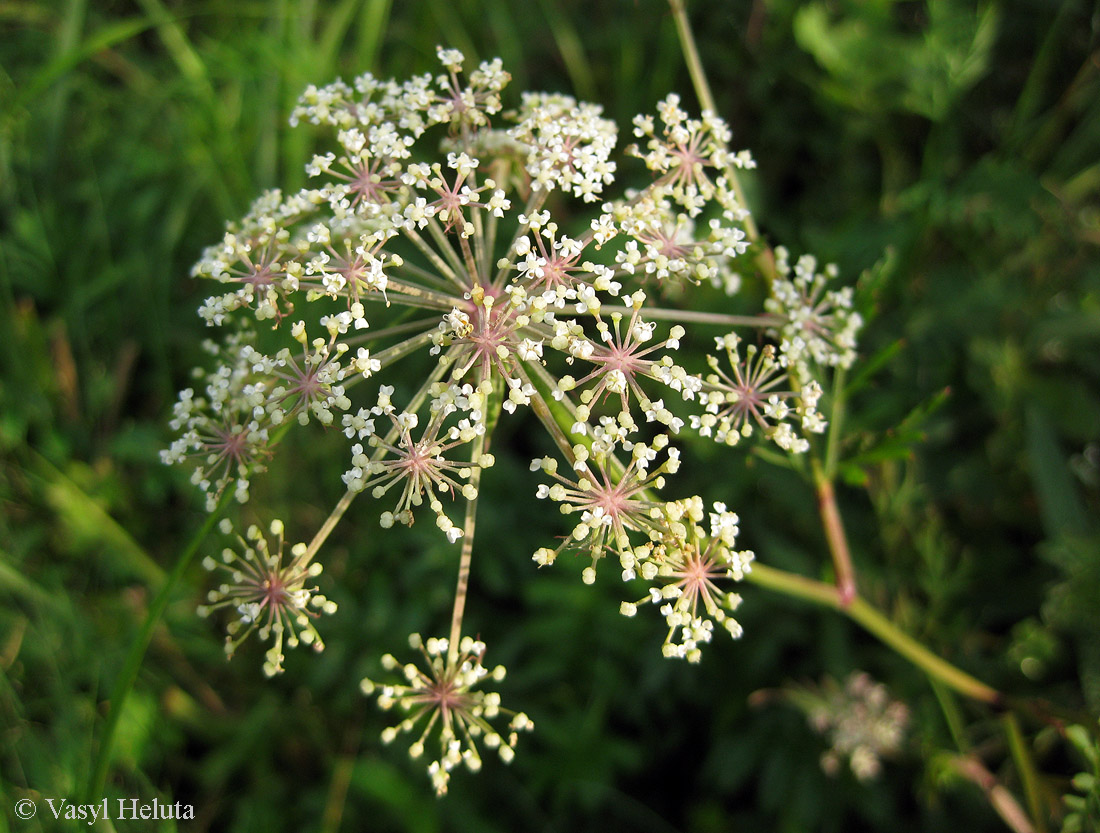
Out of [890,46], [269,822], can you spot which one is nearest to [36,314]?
[269,822]

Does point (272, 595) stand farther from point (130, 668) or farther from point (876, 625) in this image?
point (876, 625)

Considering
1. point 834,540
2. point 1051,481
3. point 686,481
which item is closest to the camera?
point 834,540

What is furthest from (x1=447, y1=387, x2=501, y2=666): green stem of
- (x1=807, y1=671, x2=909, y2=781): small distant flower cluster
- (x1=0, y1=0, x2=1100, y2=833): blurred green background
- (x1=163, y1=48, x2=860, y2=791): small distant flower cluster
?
(x1=807, y1=671, x2=909, y2=781): small distant flower cluster

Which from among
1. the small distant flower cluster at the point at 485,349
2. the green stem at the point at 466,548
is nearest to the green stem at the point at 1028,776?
the small distant flower cluster at the point at 485,349

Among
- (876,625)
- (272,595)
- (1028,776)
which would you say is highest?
(876,625)

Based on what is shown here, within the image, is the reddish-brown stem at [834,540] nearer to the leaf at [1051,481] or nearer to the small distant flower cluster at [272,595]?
the leaf at [1051,481]

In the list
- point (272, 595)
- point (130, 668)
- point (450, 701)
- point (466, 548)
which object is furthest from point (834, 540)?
point (130, 668)

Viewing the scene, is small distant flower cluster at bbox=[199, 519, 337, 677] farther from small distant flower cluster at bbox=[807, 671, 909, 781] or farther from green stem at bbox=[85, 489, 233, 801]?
small distant flower cluster at bbox=[807, 671, 909, 781]

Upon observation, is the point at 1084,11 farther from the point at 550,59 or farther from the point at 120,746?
the point at 120,746
